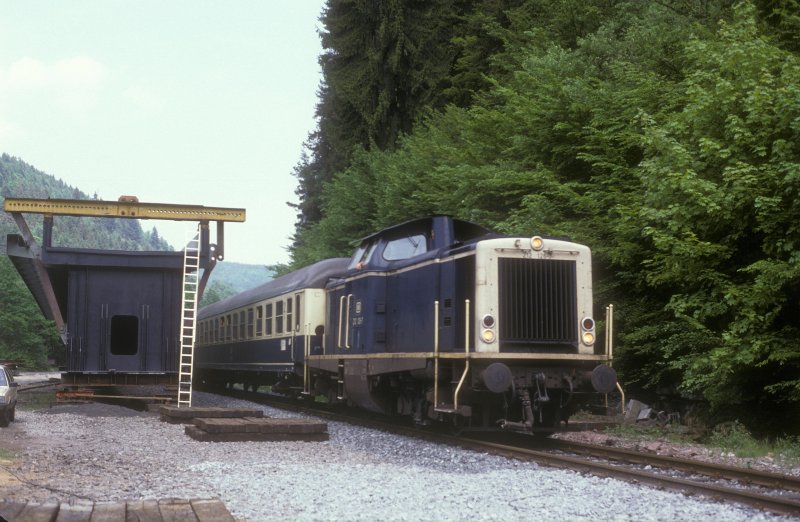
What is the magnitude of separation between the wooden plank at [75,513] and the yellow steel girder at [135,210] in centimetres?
1301

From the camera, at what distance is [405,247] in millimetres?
14727

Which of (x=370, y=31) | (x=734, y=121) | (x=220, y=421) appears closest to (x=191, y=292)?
(x=220, y=421)

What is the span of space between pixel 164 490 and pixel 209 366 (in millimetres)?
23467

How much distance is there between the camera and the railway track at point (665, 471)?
8.03m

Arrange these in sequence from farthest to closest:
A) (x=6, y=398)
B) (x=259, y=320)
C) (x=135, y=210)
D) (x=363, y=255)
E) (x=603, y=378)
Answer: (x=259, y=320) → (x=135, y=210) → (x=363, y=255) → (x=6, y=398) → (x=603, y=378)

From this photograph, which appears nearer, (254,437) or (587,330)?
(587,330)

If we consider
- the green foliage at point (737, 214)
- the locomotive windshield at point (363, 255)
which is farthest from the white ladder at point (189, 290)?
the green foliage at point (737, 214)

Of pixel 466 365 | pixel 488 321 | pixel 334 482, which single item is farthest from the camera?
pixel 488 321

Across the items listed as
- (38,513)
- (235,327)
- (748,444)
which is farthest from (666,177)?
(235,327)

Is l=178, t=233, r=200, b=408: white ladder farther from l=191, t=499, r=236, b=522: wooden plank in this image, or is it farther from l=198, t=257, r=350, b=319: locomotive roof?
l=191, t=499, r=236, b=522: wooden plank

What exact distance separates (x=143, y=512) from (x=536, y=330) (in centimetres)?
699

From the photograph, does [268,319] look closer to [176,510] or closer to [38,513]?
[176,510]

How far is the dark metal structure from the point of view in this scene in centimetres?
1930

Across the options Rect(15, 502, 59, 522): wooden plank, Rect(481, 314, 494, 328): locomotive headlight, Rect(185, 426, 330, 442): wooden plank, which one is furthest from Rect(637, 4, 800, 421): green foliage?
Rect(15, 502, 59, 522): wooden plank
